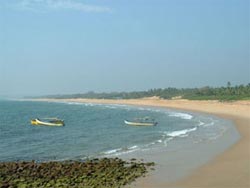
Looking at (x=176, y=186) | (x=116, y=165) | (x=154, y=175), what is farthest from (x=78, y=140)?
(x=176, y=186)

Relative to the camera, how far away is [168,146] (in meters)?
36.1

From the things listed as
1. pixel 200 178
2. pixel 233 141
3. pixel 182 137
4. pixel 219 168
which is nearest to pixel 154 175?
pixel 200 178

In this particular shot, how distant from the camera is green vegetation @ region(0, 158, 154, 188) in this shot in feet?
70.6

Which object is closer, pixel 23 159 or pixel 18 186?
pixel 18 186

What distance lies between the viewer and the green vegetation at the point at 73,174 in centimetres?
2153

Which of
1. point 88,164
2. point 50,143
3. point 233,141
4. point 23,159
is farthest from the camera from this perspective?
point 50,143

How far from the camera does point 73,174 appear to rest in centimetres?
2359

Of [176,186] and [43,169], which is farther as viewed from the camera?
[43,169]

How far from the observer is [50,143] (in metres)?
42.7

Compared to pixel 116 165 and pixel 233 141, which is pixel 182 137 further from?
pixel 116 165

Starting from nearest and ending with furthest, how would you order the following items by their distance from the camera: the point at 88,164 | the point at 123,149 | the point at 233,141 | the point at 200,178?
the point at 200,178 < the point at 88,164 < the point at 123,149 < the point at 233,141

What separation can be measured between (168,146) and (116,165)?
1083 cm

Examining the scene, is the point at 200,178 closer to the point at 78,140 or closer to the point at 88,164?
the point at 88,164

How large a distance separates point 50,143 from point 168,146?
1346 cm
